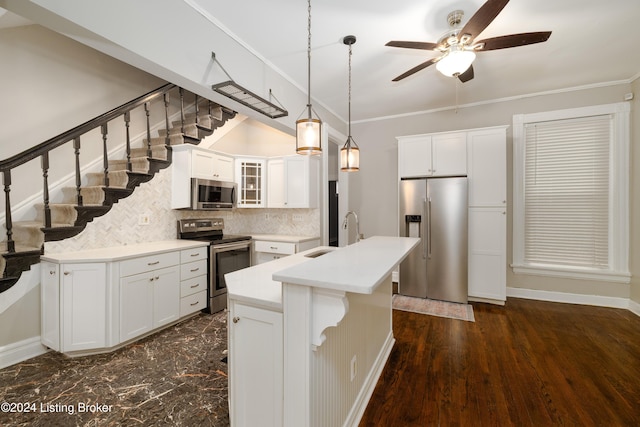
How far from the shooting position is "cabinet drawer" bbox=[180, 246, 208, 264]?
10.2ft

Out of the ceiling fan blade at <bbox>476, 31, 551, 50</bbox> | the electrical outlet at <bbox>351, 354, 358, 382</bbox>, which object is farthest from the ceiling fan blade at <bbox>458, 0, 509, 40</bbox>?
the electrical outlet at <bbox>351, 354, 358, 382</bbox>

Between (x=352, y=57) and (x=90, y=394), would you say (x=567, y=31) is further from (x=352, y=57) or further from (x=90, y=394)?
(x=90, y=394)

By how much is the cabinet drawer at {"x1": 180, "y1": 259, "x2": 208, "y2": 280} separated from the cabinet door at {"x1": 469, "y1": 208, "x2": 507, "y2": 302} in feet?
11.5

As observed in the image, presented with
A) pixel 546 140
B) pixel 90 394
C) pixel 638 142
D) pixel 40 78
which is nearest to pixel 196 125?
pixel 40 78

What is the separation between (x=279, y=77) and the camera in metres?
3.09

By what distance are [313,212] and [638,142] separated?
4111 mm

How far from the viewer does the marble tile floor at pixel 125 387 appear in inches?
68.7

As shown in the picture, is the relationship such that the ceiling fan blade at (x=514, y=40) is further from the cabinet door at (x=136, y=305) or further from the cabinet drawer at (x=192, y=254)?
the cabinet door at (x=136, y=305)

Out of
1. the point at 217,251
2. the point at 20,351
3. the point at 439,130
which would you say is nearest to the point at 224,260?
the point at 217,251

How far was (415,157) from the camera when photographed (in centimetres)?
408

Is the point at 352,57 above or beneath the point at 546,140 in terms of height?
above

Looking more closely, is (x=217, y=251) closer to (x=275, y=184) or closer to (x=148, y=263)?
(x=148, y=263)

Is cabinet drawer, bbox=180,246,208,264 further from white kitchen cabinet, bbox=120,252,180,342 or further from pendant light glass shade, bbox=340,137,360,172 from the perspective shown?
pendant light glass shade, bbox=340,137,360,172

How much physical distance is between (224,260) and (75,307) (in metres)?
1.49
